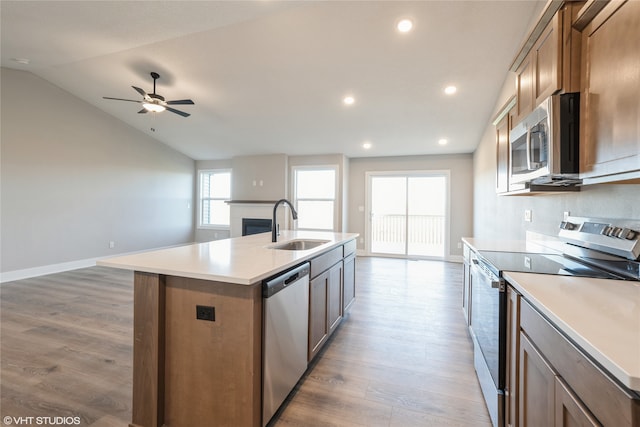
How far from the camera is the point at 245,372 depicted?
4.33 ft

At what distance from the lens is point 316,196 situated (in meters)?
6.68

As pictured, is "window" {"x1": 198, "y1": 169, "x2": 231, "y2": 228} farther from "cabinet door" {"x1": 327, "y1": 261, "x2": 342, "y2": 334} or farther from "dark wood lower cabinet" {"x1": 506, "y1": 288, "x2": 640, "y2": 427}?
"dark wood lower cabinet" {"x1": 506, "y1": 288, "x2": 640, "y2": 427}

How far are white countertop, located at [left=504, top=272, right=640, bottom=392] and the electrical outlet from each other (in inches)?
53.8

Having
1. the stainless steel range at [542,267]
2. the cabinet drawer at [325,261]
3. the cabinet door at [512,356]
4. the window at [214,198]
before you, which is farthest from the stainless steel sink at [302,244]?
the window at [214,198]

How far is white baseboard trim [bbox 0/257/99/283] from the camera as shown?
4.18 meters

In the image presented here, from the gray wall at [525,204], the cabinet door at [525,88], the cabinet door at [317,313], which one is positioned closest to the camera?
the gray wall at [525,204]

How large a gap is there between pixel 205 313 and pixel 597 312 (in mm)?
1543

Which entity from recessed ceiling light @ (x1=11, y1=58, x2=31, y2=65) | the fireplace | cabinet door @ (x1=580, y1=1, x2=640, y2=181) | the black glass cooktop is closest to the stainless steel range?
A: the black glass cooktop

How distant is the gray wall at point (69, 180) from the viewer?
13.9 ft

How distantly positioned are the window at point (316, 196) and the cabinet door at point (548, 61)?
495 centimetres

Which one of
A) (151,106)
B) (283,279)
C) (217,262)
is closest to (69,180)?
(151,106)

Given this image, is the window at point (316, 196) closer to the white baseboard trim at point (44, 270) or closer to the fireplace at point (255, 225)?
the fireplace at point (255, 225)

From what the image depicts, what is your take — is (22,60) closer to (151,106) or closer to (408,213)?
(151,106)

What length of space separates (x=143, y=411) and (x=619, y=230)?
2554mm
